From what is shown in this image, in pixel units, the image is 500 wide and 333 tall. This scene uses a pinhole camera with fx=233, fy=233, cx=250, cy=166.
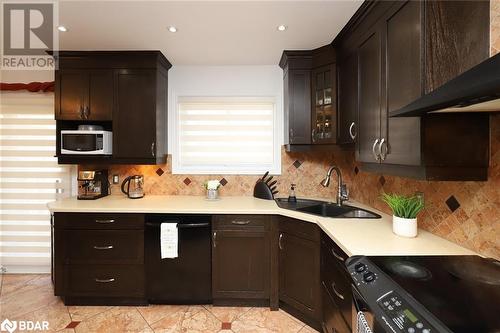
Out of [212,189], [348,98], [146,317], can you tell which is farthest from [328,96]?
[146,317]

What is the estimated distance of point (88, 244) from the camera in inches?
85.4

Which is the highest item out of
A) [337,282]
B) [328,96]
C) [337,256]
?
[328,96]

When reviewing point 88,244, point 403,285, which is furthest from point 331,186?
point 88,244

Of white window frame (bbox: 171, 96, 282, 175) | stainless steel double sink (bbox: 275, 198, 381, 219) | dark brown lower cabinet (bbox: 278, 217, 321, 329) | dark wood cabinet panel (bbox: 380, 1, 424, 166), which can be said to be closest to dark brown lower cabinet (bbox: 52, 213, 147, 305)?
white window frame (bbox: 171, 96, 282, 175)

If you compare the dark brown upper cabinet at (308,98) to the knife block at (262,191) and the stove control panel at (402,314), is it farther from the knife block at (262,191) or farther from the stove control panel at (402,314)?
the stove control panel at (402,314)

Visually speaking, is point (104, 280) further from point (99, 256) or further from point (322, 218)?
point (322, 218)

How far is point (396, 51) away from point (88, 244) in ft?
9.31

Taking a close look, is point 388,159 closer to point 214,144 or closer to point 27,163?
point 214,144

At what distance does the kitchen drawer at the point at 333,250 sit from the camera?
4.67ft

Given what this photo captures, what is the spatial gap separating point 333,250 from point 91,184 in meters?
2.56

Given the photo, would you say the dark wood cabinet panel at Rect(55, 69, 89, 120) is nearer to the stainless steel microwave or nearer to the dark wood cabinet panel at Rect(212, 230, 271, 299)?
the stainless steel microwave

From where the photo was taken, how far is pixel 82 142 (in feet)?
7.79

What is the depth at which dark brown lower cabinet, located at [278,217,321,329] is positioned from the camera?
1882mm

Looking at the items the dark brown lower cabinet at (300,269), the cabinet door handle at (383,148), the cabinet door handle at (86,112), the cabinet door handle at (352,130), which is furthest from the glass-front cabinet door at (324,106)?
the cabinet door handle at (86,112)
